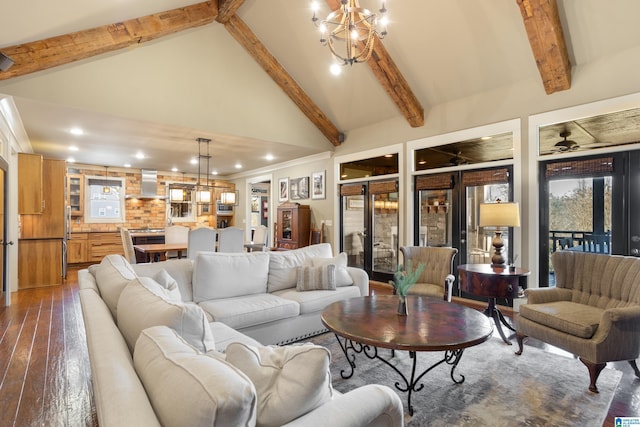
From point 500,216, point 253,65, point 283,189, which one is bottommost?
point 500,216

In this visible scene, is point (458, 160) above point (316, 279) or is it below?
above

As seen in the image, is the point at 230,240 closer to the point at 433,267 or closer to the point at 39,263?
the point at 433,267

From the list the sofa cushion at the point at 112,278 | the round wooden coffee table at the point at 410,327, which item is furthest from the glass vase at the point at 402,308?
the sofa cushion at the point at 112,278

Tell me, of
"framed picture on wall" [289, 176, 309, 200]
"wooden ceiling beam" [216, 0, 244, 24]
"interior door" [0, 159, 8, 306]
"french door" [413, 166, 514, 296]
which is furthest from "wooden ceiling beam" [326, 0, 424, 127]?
"interior door" [0, 159, 8, 306]

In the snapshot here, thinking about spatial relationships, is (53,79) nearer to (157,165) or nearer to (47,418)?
(47,418)

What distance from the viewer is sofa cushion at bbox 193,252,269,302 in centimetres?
306

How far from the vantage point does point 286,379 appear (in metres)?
0.99

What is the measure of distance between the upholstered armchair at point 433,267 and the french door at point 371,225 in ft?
5.48

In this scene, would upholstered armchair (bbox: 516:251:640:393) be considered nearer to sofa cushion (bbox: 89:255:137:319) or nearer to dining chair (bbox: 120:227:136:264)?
sofa cushion (bbox: 89:255:137:319)

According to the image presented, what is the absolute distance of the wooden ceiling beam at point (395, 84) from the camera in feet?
15.4

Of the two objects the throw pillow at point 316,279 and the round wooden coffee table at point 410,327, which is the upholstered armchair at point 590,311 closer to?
the round wooden coffee table at point 410,327

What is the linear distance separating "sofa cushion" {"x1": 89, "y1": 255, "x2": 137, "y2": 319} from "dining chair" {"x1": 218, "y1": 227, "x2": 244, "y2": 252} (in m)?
2.46

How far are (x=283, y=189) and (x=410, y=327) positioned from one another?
6.64 m

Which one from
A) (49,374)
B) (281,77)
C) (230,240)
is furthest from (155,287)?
(281,77)
